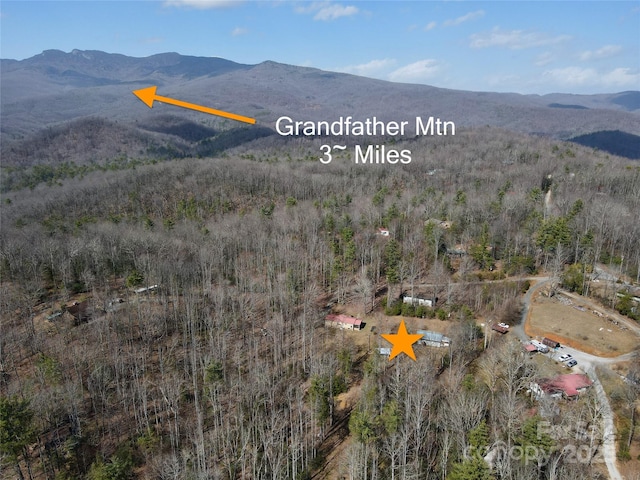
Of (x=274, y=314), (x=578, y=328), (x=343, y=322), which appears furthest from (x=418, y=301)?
(x=274, y=314)

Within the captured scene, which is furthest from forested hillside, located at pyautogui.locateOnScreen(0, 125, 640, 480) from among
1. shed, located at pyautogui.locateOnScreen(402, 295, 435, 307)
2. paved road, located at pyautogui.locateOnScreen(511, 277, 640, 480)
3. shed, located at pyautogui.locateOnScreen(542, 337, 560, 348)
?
shed, located at pyautogui.locateOnScreen(542, 337, 560, 348)

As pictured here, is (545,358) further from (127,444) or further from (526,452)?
(127,444)

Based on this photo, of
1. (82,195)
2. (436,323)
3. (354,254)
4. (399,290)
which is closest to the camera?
(436,323)

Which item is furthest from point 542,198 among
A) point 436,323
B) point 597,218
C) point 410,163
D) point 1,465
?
point 1,465

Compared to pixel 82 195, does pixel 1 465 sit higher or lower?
lower

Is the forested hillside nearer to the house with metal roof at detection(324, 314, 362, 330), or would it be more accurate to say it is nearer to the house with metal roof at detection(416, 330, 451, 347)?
the house with metal roof at detection(324, 314, 362, 330)

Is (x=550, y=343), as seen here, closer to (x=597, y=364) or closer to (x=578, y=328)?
(x=597, y=364)
